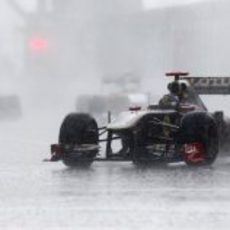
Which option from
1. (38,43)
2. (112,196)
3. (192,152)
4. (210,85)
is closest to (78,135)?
(192,152)

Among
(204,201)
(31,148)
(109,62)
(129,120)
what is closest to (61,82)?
(109,62)

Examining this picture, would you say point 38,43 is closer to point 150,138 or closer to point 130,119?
point 130,119

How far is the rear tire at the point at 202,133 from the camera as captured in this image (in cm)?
1612

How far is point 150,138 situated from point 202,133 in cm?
85

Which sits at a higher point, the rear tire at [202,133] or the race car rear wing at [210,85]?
the race car rear wing at [210,85]

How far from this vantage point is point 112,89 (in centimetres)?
4769

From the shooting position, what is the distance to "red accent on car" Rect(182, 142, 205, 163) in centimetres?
1603

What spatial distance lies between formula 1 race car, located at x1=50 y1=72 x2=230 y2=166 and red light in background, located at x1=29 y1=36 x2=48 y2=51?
5833 centimetres

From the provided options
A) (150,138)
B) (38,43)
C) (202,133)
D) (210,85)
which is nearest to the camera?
(202,133)

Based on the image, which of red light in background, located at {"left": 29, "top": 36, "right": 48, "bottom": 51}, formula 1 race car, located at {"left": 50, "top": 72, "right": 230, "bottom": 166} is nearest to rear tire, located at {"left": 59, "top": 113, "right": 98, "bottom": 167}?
formula 1 race car, located at {"left": 50, "top": 72, "right": 230, "bottom": 166}

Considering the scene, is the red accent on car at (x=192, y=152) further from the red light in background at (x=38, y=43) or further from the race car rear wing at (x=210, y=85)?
the red light in background at (x=38, y=43)

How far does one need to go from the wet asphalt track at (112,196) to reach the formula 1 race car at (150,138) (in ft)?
0.72

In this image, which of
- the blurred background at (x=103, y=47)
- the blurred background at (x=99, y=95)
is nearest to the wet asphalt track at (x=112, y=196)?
the blurred background at (x=99, y=95)

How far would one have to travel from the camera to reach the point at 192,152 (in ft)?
52.7
